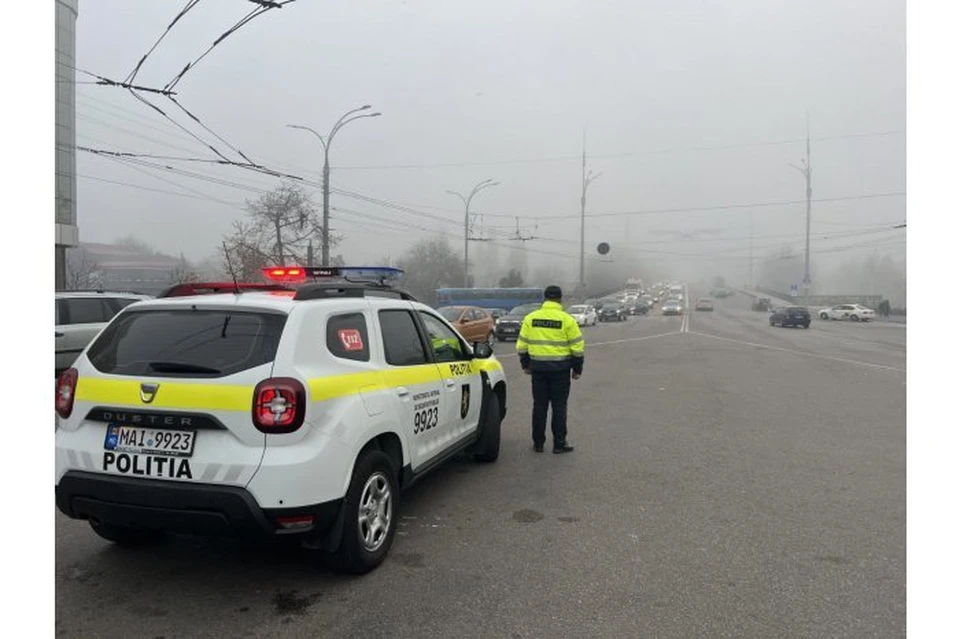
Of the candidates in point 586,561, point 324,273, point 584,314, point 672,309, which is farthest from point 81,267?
point 672,309

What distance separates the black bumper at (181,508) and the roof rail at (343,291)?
119 cm

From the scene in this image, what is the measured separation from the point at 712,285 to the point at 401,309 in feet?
382

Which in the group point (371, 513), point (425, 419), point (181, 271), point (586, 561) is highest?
point (181, 271)

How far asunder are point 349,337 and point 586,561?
199 centimetres

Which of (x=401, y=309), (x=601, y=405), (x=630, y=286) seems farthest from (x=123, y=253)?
(x=630, y=286)

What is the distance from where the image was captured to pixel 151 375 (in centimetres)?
360

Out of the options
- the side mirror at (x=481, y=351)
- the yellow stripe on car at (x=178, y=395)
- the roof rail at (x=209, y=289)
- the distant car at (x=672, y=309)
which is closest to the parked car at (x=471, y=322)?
the side mirror at (x=481, y=351)

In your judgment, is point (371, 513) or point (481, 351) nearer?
point (371, 513)

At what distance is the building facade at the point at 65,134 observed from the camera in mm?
28016

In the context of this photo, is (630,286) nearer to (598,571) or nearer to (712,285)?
(712,285)

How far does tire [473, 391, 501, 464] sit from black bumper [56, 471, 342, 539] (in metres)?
2.80

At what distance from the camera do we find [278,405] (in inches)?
135

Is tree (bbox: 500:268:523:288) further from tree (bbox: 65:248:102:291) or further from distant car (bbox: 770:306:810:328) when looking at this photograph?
tree (bbox: 65:248:102:291)

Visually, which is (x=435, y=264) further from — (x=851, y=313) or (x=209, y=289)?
(x=209, y=289)
